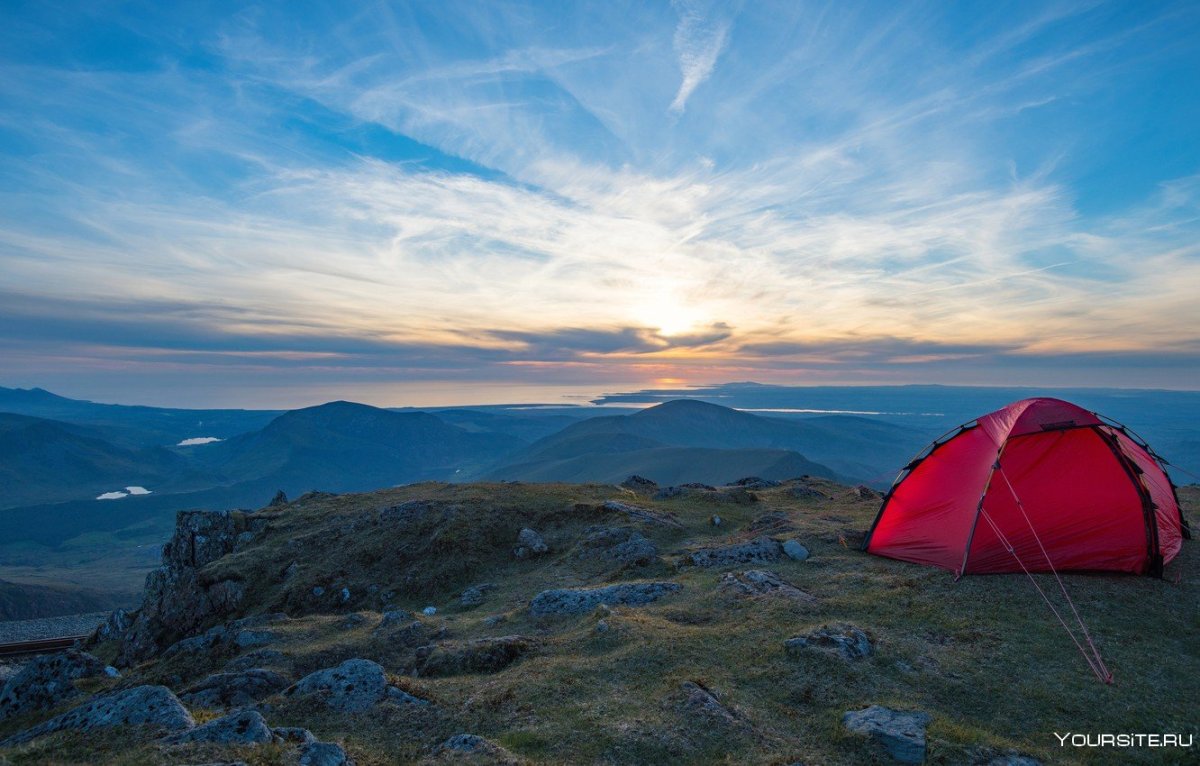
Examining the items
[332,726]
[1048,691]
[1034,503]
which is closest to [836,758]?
[1048,691]

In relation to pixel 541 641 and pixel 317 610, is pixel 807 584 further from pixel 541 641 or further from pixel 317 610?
pixel 317 610

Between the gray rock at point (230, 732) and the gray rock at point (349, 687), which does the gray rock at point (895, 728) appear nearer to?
the gray rock at point (349, 687)

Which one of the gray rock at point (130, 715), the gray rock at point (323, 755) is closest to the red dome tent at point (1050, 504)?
the gray rock at point (323, 755)

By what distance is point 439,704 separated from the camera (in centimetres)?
1173

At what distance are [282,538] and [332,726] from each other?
93.7 feet

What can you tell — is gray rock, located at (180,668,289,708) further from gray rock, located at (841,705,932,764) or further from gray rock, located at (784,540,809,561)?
gray rock, located at (784,540,809,561)

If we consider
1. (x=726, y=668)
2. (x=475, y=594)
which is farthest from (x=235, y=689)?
(x=726, y=668)

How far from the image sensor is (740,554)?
2317 cm

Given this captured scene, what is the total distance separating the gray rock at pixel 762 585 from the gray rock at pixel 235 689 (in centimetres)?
1378

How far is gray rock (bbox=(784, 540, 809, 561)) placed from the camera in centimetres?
2262

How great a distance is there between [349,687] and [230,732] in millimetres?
3357

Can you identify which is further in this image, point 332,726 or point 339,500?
point 339,500

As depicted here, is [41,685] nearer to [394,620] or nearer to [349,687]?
[394,620]

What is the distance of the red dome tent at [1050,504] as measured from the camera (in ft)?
59.0
